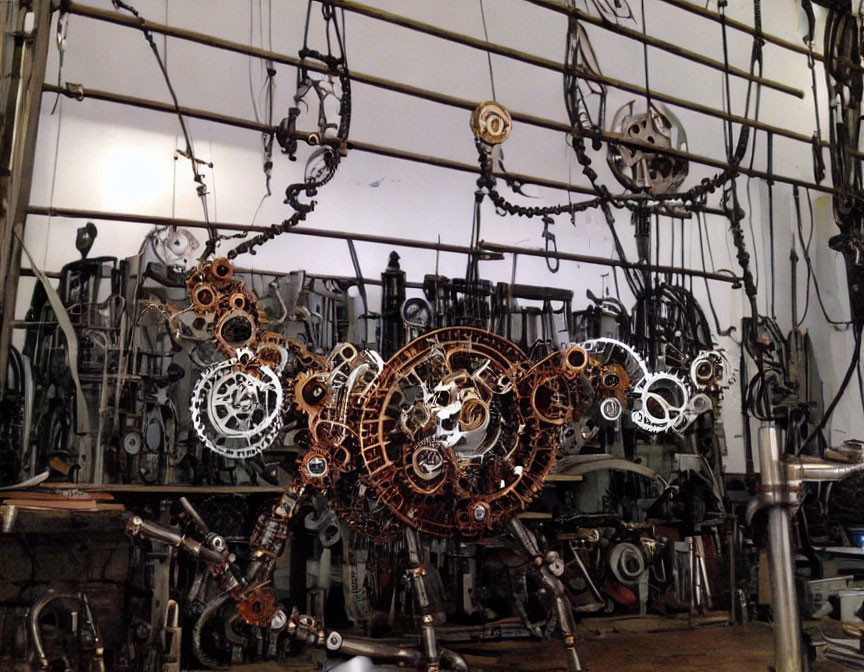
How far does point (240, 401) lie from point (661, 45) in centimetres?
323

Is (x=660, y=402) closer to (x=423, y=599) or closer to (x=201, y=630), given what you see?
(x=423, y=599)

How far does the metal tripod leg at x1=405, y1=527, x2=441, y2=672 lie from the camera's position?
10.4 ft

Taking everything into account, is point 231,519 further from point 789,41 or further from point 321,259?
point 789,41

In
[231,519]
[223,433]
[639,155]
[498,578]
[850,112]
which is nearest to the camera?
[223,433]

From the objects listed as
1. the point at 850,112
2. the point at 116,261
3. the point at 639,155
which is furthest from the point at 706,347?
the point at 116,261

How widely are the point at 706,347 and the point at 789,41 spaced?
6.67 ft

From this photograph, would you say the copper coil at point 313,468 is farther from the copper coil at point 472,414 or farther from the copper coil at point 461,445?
the copper coil at point 472,414

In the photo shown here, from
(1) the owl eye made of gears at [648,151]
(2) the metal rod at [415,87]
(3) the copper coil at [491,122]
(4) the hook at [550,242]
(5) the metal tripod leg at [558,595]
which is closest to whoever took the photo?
(5) the metal tripod leg at [558,595]

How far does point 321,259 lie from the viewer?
3.86 meters

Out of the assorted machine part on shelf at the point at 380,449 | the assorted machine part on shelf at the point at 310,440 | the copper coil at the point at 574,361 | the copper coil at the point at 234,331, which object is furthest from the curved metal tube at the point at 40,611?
the copper coil at the point at 574,361

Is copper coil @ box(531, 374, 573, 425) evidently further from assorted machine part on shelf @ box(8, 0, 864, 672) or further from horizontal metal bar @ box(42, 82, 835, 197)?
horizontal metal bar @ box(42, 82, 835, 197)

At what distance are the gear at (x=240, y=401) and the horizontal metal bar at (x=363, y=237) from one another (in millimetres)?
678

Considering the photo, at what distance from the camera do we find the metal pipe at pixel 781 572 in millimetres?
2477

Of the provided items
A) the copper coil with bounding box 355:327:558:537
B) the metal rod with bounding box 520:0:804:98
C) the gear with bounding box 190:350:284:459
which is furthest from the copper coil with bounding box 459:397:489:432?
the metal rod with bounding box 520:0:804:98
